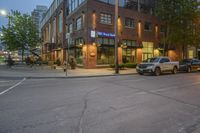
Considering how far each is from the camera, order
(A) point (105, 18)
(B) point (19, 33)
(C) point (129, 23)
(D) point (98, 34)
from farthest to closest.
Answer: (B) point (19, 33), (C) point (129, 23), (A) point (105, 18), (D) point (98, 34)

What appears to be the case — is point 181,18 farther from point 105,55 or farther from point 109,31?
point 105,55

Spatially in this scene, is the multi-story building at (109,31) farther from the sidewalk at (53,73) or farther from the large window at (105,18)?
the sidewalk at (53,73)

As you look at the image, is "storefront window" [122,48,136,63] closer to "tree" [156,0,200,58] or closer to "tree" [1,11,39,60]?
"tree" [156,0,200,58]

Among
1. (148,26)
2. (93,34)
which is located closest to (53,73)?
(93,34)

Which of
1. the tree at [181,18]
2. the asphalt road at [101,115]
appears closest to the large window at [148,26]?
the tree at [181,18]

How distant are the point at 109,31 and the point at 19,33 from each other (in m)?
17.5

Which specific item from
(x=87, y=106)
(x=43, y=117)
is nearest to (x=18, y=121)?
(x=43, y=117)

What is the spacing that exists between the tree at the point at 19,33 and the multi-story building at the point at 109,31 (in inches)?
283

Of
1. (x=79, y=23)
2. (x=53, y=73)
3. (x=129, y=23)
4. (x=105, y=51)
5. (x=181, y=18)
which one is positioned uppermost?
(x=181, y=18)

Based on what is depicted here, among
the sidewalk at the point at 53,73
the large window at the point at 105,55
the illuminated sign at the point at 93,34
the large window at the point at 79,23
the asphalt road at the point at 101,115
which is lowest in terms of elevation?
the asphalt road at the point at 101,115

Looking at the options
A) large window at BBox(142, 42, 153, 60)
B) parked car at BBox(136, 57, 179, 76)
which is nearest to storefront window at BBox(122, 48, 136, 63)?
large window at BBox(142, 42, 153, 60)

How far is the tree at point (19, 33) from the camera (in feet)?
121

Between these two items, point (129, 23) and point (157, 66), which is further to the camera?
point (129, 23)

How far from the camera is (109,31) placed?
30.1 metres
